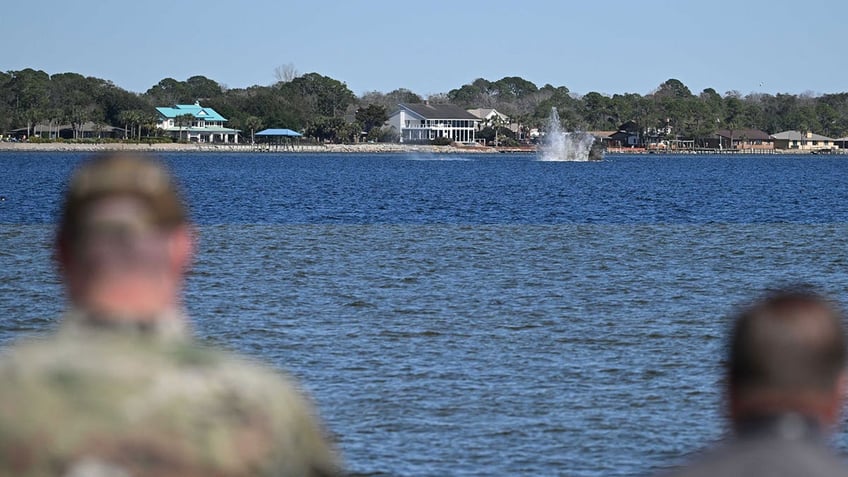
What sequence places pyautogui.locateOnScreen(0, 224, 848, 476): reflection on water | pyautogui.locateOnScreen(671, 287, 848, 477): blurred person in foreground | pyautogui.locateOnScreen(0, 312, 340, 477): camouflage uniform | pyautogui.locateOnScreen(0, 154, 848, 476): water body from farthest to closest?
pyautogui.locateOnScreen(0, 154, 848, 476): water body
pyautogui.locateOnScreen(0, 224, 848, 476): reflection on water
pyautogui.locateOnScreen(671, 287, 848, 477): blurred person in foreground
pyautogui.locateOnScreen(0, 312, 340, 477): camouflage uniform

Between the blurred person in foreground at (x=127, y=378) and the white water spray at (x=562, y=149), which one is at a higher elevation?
the blurred person in foreground at (x=127, y=378)

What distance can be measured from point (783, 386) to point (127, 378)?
1422 mm

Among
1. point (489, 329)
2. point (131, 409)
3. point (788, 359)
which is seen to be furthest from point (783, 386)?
point (489, 329)

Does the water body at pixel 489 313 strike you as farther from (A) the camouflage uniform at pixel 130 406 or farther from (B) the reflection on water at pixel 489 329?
(A) the camouflage uniform at pixel 130 406

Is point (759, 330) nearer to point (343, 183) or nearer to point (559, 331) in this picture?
point (559, 331)

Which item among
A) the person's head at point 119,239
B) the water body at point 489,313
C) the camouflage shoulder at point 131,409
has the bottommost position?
the water body at point 489,313

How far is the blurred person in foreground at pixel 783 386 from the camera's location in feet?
9.68

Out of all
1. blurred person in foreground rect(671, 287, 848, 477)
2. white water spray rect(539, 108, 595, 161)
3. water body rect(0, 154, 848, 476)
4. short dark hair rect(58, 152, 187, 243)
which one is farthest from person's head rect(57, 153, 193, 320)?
white water spray rect(539, 108, 595, 161)

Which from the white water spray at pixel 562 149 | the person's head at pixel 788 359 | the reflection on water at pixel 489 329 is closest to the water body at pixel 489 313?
the reflection on water at pixel 489 329

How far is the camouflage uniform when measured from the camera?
2838 mm

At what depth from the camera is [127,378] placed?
285cm

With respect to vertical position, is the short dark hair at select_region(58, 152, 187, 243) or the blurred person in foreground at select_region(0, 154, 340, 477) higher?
the short dark hair at select_region(58, 152, 187, 243)

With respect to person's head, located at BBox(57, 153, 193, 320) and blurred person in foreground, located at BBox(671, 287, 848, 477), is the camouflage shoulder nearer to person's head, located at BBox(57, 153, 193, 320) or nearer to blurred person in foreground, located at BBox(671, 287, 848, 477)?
person's head, located at BBox(57, 153, 193, 320)

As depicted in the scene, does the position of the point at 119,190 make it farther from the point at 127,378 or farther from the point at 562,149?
the point at 562,149
